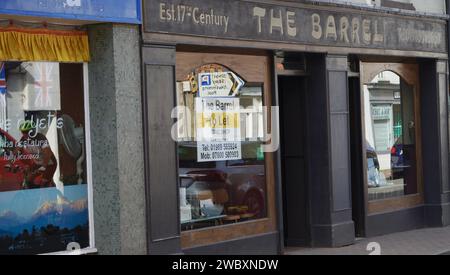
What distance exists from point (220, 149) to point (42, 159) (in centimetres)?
285

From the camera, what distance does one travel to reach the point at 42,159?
947 centimetres

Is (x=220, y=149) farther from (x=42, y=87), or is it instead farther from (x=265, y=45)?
(x=42, y=87)

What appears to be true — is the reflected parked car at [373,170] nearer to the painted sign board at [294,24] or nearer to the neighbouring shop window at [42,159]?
the painted sign board at [294,24]

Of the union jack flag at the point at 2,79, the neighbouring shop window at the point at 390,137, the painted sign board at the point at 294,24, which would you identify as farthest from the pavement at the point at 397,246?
the union jack flag at the point at 2,79

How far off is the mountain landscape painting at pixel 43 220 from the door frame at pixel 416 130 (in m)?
5.85

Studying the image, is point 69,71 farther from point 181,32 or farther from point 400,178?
point 400,178

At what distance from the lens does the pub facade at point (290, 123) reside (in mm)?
10359

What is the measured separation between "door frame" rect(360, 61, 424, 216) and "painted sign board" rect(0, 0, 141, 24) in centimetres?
552

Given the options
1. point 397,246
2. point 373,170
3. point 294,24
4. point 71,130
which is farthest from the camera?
point 373,170

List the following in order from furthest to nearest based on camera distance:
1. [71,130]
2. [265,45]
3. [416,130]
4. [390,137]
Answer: [416,130]
[390,137]
[265,45]
[71,130]

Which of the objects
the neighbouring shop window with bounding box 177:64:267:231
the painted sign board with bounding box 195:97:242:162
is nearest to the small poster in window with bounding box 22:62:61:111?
the neighbouring shop window with bounding box 177:64:267:231

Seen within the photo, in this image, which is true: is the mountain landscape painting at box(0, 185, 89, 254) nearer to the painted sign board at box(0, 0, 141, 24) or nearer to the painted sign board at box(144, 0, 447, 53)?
the painted sign board at box(0, 0, 141, 24)

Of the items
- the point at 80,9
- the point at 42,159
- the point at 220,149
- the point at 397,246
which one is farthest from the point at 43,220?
the point at 397,246

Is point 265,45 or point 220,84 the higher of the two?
point 265,45
